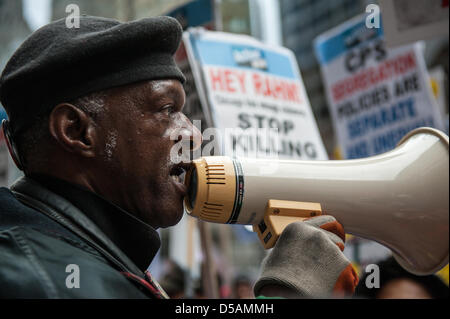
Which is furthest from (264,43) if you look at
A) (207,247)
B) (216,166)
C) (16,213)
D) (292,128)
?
(16,213)

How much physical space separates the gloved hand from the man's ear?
27.2 inches

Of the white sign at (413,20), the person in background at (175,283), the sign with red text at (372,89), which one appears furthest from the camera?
the person in background at (175,283)

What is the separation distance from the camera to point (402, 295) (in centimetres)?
341

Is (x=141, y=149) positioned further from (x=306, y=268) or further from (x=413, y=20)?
(x=413, y=20)

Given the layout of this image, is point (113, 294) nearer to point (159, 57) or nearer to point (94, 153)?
point (94, 153)

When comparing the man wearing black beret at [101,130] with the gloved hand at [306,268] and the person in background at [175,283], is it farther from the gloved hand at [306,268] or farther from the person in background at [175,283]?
the person in background at [175,283]

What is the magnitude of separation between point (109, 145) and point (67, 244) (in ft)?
1.49

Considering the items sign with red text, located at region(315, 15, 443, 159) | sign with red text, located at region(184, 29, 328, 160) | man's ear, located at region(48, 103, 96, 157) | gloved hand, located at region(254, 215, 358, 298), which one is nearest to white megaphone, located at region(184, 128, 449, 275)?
gloved hand, located at region(254, 215, 358, 298)

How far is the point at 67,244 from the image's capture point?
1409 millimetres

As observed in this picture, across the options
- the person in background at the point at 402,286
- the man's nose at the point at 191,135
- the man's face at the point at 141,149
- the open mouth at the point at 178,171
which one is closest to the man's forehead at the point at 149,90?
the man's face at the point at 141,149

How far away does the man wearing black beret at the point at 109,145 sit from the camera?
1.60 m

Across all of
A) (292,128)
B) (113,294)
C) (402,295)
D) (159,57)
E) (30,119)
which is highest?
(159,57)

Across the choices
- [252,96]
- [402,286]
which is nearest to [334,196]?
[402,286]

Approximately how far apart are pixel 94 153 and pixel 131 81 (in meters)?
0.27
